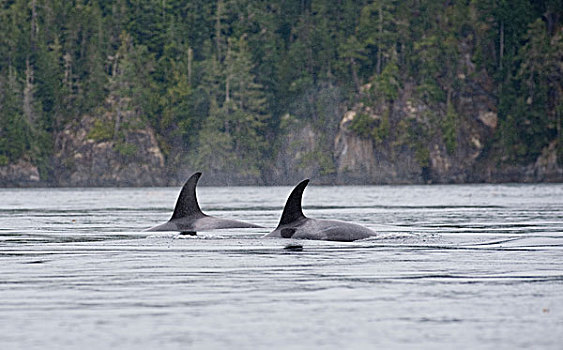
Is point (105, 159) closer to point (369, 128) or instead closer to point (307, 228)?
point (369, 128)

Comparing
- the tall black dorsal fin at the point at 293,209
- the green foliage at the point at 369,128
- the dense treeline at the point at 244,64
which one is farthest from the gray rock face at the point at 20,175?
the tall black dorsal fin at the point at 293,209

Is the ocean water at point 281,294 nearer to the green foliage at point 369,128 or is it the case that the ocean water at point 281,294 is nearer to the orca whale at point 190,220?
the orca whale at point 190,220

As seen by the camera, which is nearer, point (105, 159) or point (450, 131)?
point (450, 131)

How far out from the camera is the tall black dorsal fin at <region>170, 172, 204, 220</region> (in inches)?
1023

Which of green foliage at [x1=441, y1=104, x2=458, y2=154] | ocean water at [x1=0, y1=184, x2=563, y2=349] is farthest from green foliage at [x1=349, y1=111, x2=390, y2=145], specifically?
ocean water at [x1=0, y1=184, x2=563, y2=349]

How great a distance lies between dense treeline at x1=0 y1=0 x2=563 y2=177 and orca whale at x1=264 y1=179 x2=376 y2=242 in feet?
306

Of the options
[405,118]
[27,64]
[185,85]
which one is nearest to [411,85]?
[405,118]

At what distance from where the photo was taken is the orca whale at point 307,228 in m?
23.0

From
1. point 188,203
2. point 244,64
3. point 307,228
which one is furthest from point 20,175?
point 307,228

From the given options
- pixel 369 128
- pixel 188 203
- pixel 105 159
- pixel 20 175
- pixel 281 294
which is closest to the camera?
pixel 281 294

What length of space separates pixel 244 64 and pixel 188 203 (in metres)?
106

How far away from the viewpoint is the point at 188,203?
87.6 feet

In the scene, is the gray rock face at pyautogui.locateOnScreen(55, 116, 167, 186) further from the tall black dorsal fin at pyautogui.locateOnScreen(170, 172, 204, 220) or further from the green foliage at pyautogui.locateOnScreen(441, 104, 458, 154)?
the tall black dorsal fin at pyautogui.locateOnScreen(170, 172, 204, 220)

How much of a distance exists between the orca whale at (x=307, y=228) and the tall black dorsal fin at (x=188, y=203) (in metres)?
3.13
